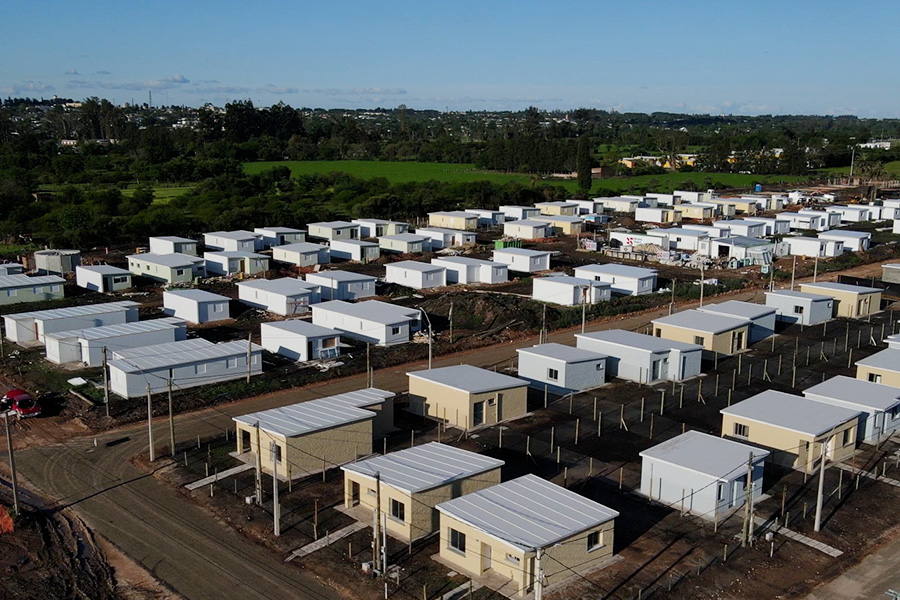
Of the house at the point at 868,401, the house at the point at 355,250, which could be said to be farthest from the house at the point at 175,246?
the house at the point at 868,401

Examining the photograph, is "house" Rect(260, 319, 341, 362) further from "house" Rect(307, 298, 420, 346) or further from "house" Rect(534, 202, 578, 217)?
"house" Rect(534, 202, 578, 217)

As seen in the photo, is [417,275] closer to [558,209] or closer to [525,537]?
[525,537]

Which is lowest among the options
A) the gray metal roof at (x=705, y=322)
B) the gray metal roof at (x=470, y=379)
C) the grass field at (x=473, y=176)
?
the gray metal roof at (x=470, y=379)

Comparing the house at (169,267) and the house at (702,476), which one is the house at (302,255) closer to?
the house at (169,267)

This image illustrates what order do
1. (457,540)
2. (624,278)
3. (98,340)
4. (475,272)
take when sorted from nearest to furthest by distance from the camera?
(457,540) < (98,340) < (624,278) < (475,272)

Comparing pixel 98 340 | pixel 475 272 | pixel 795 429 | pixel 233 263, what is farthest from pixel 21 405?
pixel 475 272

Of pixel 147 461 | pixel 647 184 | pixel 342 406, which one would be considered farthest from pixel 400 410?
pixel 647 184

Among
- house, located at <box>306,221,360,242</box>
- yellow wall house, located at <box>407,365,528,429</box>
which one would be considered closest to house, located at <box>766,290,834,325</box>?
yellow wall house, located at <box>407,365,528,429</box>
